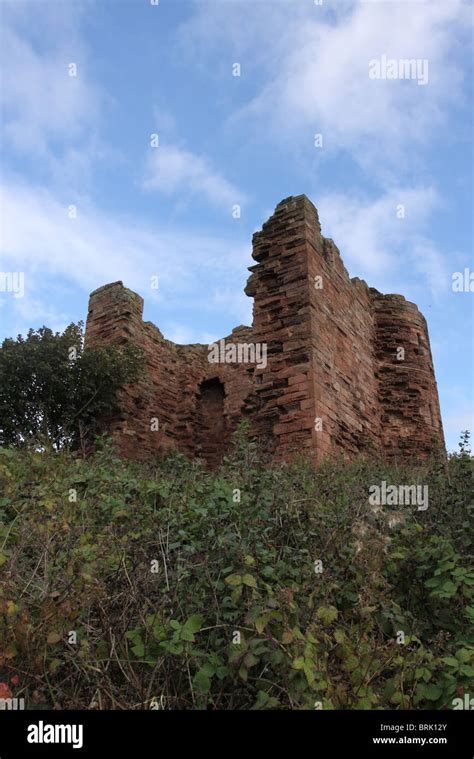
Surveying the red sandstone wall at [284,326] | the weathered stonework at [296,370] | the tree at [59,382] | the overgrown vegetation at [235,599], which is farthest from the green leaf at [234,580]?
the tree at [59,382]

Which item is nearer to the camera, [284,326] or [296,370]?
[296,370]

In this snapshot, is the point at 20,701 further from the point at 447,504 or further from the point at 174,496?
the point at 447,504

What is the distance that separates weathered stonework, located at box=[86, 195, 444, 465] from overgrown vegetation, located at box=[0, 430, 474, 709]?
350 cm

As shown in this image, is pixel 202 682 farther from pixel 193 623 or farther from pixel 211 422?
pixel 211 422

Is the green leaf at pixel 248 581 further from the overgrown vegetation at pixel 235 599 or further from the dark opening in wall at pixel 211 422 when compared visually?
the dark opening in wall at pixel 211 422

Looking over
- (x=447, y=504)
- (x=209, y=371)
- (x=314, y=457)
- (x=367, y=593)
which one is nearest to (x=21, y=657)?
(x=367, y=593)

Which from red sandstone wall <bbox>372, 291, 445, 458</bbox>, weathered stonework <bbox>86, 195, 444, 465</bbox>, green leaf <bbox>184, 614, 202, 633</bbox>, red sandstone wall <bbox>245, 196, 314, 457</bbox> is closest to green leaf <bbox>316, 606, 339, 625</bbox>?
green leaf <bbox>184, 614, 202, 633</bbox>

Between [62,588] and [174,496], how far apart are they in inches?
64.3

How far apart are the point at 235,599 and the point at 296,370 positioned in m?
5.61

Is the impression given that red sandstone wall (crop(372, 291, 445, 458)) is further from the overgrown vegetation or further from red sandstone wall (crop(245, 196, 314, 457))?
the overgrown vegetation

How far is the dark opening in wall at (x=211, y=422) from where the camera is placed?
541 inches

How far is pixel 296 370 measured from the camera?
27.2 ft
